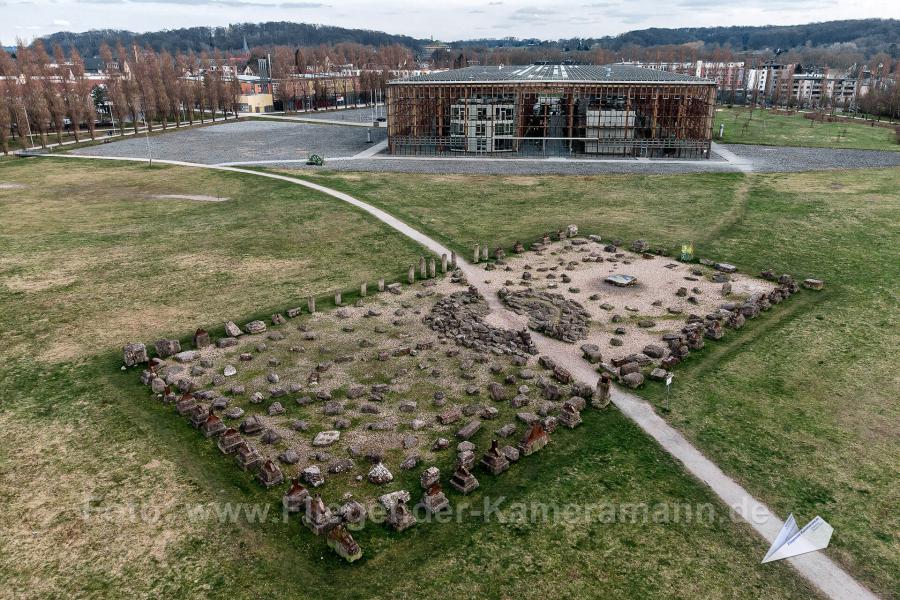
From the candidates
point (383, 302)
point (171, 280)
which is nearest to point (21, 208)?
point (171, 280)

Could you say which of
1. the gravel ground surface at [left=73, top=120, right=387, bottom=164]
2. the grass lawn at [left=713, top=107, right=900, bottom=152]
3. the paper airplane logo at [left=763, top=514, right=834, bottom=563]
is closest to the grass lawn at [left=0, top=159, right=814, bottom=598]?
the paper airplane logo at [left=763, top=514, right=834, bottom=563]

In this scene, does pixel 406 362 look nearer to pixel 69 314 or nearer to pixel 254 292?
pixel 254 292

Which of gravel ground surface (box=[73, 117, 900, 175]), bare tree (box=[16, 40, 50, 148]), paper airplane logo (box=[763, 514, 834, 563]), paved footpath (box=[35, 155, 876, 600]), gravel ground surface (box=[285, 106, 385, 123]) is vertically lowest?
paved footpath (box=[35, 155, 876, 600])

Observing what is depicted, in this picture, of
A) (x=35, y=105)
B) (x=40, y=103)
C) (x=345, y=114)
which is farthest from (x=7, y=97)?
(x=345, y=114)

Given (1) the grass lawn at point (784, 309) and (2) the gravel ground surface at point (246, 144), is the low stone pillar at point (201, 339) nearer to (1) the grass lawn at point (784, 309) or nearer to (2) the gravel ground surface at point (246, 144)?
(1) the grass lawn at point (784, 309)

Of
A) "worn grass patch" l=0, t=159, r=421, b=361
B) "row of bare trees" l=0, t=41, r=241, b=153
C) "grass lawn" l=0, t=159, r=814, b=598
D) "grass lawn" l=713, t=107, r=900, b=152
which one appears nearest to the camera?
"grass lawn" l=0, t=159, r=814, b=598

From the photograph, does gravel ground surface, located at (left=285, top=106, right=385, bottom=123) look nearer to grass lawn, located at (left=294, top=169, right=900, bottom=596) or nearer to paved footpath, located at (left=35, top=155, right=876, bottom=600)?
grass lawn, located at (left=294, top=169, right=900, bottom=596)

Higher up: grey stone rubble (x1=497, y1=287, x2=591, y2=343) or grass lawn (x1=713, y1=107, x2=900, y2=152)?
grass lawn (x1=713, y1=107, x2=900, y2=152)
